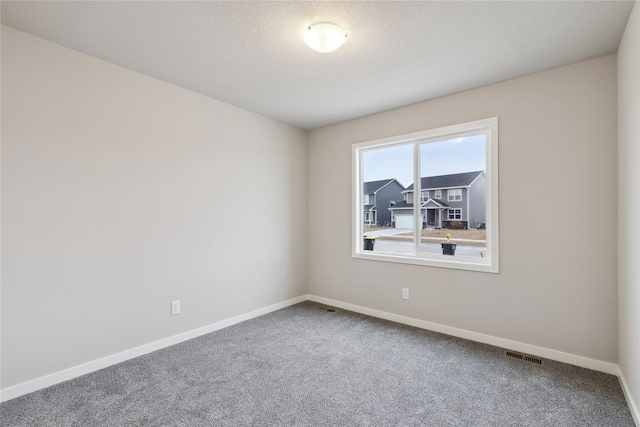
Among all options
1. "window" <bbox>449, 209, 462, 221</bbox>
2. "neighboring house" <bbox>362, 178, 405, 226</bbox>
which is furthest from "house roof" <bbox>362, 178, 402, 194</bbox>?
"window" <bbox>449, 209, 462, 221</bbox>

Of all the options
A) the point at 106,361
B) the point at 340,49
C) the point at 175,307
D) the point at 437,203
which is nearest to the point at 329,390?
the point at 175,307

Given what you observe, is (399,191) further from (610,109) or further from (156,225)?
(156,225)

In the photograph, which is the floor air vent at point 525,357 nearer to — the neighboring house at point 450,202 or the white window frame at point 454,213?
the neighboring house at point 450,202

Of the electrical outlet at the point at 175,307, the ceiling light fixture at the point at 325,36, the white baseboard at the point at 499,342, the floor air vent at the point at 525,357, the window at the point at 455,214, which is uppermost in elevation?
the ceiling light fixture at the point at 325,36

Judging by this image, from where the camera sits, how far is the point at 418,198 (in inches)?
140

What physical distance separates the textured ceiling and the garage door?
56.0 inches

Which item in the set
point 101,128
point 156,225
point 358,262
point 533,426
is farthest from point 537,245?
point 101,128

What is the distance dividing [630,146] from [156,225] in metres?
3.70

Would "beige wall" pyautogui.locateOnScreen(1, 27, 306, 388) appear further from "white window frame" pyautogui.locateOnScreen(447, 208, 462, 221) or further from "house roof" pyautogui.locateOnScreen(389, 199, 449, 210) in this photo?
"white window frame" pyautogui.locateOnScreen(447, 208, 462, 221)

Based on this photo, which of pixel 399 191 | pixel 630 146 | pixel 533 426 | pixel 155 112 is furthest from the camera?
pixel 399 191

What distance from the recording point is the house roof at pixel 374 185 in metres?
3.85

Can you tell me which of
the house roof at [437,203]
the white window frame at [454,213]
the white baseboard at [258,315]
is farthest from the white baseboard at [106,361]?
the white window frame at [454,213]

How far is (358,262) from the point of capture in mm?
3947

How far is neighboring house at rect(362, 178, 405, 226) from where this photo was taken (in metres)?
3.79
